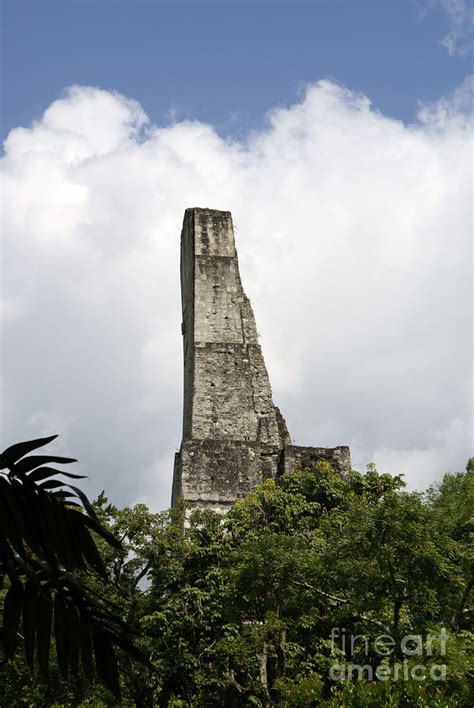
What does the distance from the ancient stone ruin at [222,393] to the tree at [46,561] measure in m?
15.4

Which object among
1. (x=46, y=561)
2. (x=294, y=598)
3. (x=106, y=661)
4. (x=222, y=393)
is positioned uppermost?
(x=222, y=393)

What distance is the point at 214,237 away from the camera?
808 inches

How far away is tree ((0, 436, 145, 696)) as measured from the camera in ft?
5.15

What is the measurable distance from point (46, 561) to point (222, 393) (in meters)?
17.0

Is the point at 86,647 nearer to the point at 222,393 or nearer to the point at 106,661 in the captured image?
the point at 106,661

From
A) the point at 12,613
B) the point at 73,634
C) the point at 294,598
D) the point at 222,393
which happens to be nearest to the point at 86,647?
the point at 73,634

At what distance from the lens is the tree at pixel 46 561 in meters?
1.57

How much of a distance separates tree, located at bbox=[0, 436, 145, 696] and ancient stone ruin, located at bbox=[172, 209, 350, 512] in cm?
1536

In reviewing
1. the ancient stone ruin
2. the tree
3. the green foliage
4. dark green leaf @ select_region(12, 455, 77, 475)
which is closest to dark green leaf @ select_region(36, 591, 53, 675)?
the tree

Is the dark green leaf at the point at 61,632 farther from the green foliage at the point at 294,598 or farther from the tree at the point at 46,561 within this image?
the green foliage at the point at 294,598

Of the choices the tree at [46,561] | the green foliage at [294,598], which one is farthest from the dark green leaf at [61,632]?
the green foliage at [294,598]

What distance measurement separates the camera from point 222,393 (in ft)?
61.1

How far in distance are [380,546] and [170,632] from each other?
4.64 meters

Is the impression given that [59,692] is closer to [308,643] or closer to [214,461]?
[308,643]
